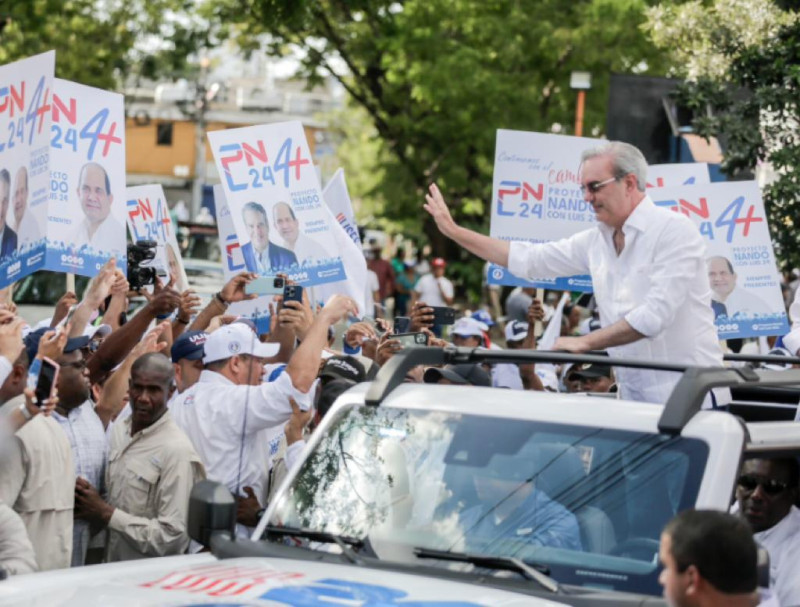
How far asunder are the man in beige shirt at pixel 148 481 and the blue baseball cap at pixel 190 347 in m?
1.08

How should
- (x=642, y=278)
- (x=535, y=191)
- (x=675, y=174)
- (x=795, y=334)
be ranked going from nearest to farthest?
(x=642, y=278)
(x=795, y=334)
(x=535, y=191)
(x=675, y=174)

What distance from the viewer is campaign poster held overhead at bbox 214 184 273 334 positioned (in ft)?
34.1

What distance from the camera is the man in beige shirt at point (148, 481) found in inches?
266

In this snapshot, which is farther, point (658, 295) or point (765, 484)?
point (658, 295)

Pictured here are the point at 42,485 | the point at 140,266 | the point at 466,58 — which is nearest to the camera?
the point at 42,485

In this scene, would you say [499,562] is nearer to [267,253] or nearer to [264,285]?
[264,285]

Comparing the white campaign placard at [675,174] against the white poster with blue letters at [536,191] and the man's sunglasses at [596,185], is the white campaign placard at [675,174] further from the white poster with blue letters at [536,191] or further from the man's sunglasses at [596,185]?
the man's sunglasses at [596,185]

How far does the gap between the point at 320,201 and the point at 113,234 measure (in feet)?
6.34

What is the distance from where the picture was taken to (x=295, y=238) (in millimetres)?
→ 10445

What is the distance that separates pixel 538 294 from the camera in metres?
11.2

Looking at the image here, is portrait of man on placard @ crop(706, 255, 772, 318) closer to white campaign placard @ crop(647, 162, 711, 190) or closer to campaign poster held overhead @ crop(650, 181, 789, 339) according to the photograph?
campaign poster held overhead @ crop(650, 181, 789, 339)

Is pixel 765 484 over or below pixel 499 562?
over

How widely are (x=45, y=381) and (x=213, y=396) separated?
4.99ft

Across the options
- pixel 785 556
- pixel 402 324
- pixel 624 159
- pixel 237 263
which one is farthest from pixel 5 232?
pixel 785 556
